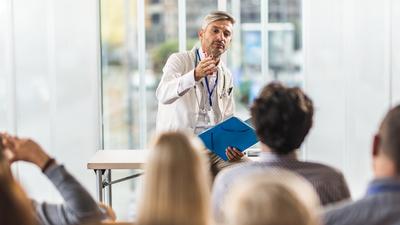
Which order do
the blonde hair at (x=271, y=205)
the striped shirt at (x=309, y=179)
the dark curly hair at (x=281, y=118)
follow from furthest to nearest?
the dark curly hair at (x=281, y=118) → the striped shirt at (x=309, y=179) → the blonde hair at (x=271, y=205)

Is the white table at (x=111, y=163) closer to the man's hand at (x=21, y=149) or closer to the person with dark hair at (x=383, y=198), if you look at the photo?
the man's hand at (x=21, y=149)

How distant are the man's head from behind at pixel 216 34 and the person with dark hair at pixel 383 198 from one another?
2731mm

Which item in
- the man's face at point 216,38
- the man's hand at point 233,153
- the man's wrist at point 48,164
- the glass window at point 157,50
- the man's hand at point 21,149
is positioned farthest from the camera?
the glass window at point 157,50

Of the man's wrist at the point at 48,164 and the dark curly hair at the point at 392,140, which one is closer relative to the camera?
the dark curly hair at the point at 392,140

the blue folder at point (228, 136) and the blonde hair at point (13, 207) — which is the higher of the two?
→ the blonde hair at point (13, 207)

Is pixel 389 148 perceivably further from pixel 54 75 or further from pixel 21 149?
pixel 54 75

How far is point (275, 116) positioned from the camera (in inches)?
126

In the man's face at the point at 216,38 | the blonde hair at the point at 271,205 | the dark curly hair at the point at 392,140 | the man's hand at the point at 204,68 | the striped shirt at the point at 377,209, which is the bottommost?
the striped shirt at the point at 377,209

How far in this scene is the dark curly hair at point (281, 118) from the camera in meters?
3.20

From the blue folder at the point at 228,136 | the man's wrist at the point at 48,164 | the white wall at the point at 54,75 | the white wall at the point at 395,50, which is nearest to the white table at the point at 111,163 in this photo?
the blue folder at the point at 228,136

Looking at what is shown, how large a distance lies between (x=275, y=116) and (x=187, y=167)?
3.55ft

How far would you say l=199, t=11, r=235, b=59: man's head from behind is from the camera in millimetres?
5145

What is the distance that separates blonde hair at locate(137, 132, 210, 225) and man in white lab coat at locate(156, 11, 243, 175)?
281 cm

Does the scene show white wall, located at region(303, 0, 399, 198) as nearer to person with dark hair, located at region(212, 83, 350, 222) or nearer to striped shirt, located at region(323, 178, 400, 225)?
person with dark hair, located at region(212, 83, 350, 222)
